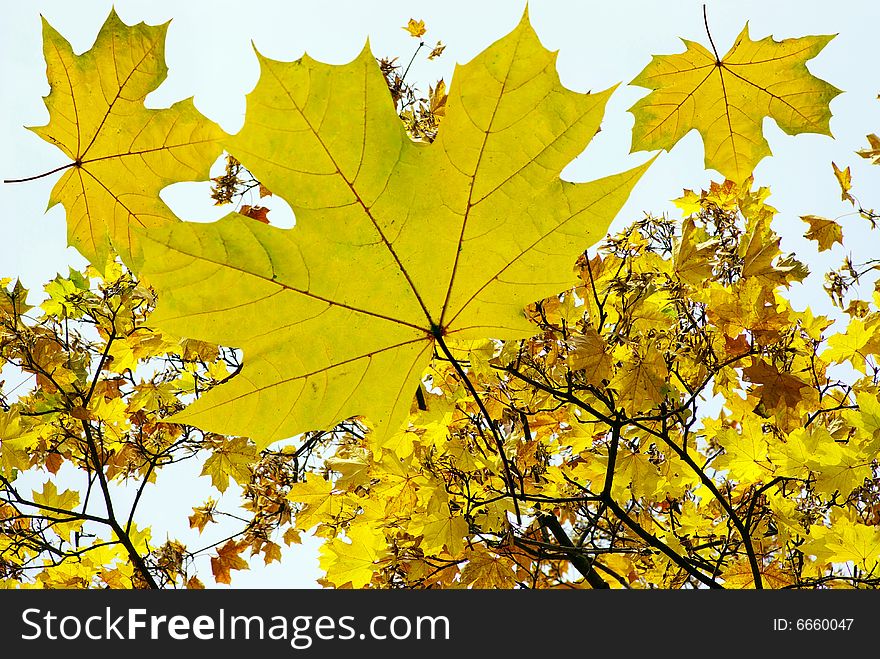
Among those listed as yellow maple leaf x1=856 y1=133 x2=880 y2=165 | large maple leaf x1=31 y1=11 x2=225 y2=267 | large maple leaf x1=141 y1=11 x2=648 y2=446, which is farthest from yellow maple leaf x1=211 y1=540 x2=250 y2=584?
yellow maple leaf x1=856 y1=133 x2=880 y2=165

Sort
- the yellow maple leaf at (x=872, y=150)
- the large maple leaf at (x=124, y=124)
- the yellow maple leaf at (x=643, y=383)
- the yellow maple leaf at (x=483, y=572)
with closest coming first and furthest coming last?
the large maple leaf at (x=124, y=124), the yellow maple leaf at (x=643, y=383), the yellow maple leaf at (x=483, y=572), the yellow maple leaf at (x=872, y=150)

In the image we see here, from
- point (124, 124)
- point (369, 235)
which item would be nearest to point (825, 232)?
point (369, 235)

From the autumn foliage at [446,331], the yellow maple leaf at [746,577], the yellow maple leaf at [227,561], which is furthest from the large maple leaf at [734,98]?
the yellow maple leaf at [227,561]

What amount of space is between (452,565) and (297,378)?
1456 millimetres

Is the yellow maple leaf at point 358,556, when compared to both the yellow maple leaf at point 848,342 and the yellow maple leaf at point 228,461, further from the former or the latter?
the yellow maple leaf at point 848,342

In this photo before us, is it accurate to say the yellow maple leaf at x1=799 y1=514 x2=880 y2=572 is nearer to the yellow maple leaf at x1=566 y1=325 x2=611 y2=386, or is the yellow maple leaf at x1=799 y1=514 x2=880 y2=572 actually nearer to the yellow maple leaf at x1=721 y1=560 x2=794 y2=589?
the yellow maple leaf at x1=721 y1=560 x2=794 y2=589

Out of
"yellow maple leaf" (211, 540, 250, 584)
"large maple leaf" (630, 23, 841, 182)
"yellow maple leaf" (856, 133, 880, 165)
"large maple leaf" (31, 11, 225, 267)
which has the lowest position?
"yellow maple leaf" (211, 540, 250, 584)

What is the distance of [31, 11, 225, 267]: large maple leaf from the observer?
1595 millimetres

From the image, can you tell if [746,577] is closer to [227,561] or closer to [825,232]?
[825,232]

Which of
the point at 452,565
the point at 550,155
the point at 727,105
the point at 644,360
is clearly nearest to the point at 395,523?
the point at 452,565

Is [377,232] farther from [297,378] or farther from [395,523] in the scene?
[395,523]

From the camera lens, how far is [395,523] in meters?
2.32

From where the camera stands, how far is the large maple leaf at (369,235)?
3.40ft

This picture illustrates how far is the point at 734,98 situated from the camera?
2.05m
